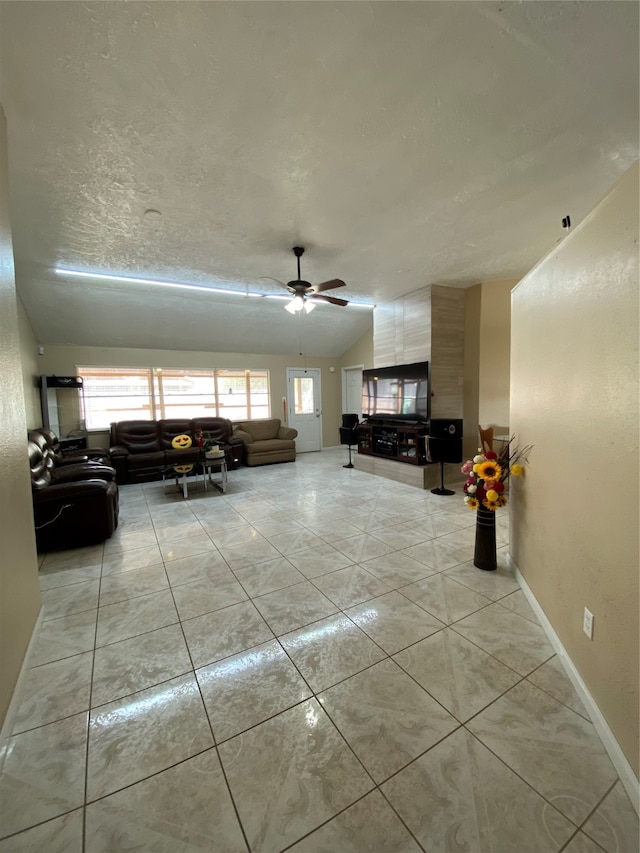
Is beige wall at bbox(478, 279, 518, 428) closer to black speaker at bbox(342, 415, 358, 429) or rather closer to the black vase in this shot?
black speaker at bbox(342, 415, 358, 429)

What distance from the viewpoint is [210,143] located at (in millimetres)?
1992

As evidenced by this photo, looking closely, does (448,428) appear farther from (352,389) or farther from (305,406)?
(305,406)

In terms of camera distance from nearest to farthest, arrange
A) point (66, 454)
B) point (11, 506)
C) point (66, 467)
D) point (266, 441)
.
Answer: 1. point (11, 506)
2. point (66, 467)
3. point (66, 454)
4. point (266, 441)

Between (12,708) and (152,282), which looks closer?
(12,708)

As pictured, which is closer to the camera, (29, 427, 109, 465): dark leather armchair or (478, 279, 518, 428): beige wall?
(29, 427, 109, 465): dark leather armchair

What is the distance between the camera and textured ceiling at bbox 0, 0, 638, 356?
1.38 m

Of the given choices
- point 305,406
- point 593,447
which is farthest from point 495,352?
point 305,406

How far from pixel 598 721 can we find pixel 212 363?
7304mm

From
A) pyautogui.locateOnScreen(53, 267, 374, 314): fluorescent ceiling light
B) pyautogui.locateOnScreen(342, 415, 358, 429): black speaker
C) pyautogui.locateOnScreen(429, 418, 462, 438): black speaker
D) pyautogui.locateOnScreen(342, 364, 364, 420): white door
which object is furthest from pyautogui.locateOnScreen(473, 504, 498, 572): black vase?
pyautogui.locateOnScreen(342, 364, 364, 420): white door

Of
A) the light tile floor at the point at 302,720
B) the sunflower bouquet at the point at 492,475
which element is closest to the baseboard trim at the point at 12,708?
the light tile floor at the point at 302,720

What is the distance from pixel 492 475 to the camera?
2379 millimetres

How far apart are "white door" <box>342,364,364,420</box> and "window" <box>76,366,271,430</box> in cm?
202

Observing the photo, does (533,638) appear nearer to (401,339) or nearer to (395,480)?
(395,480)

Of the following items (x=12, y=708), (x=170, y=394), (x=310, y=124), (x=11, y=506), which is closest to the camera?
(x=12, y=708)
